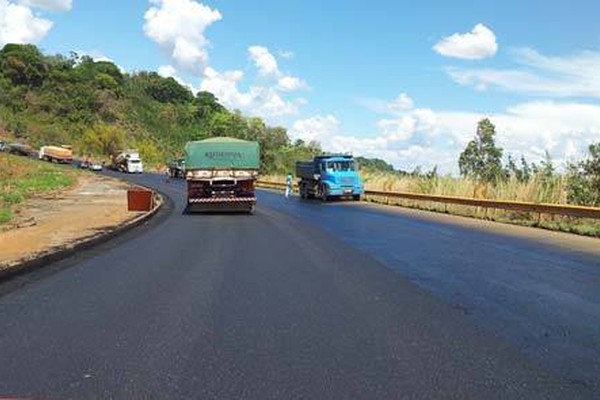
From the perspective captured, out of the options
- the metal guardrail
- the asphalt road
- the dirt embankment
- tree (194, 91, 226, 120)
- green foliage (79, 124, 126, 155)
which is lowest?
the dirt embankment

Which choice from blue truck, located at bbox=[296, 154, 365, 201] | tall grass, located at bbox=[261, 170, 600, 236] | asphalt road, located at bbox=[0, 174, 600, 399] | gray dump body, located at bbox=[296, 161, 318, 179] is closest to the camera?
asphalt road, located at bbox=[0, 174, 600, 399]

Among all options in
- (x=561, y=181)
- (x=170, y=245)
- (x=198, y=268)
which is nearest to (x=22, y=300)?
(x=198, y=268)

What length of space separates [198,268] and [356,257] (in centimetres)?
323

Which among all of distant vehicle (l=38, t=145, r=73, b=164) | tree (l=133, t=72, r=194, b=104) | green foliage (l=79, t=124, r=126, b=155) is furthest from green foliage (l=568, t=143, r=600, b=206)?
tree (l=133, t=72, r=194, b=104)

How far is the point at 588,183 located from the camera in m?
24.8

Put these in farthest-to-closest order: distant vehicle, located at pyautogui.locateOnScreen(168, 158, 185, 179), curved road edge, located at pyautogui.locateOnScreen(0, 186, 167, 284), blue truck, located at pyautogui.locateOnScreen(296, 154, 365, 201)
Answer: distant vehicle, located at pyautogui.locateOnScreen(168, 158, 185, 179)
blue truck, located at pyautogui.locateOnScreen(296, 154, 365, 201)
curved road edge, located at pyautogui.locateOnScreen(0, 186, 167, 284)

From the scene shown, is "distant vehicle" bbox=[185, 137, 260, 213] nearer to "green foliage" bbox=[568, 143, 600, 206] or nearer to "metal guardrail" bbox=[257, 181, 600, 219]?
"metal guardrail" bbox=[257, 181, 600, 219]

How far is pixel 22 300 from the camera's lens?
9617mm

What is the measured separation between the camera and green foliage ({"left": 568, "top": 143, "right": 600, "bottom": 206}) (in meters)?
24.3

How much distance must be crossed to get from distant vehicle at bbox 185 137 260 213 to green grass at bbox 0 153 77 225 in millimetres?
Answer: 6617

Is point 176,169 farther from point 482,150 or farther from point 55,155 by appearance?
point 482,150

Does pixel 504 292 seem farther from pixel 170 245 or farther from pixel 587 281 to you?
pixel 170 245

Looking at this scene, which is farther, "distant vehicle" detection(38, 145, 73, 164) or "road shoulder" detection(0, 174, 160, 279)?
"distant vehicle" detection(38, 145, 73, 164)

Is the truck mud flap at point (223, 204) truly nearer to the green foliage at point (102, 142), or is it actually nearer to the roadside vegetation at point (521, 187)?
the roadside vegetation at point (521, 187)
